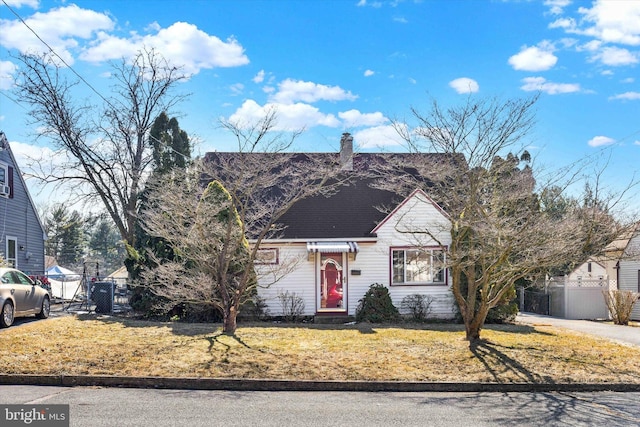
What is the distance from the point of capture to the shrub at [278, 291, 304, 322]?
17953 mm

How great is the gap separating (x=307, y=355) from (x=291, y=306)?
24.7 ft

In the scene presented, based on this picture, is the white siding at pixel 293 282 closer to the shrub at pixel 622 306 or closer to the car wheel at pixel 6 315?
the car wheel at pixel 6 315

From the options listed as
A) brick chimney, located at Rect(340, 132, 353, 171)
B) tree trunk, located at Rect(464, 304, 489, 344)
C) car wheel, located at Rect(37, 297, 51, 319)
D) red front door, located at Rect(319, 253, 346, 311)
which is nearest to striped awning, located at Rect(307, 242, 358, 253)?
red front door, located at Rect(319, 253, 346, 311)

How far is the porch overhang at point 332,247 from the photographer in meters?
17.8

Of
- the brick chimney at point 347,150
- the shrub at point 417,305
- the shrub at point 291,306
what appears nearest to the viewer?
the shrub at point 291,306

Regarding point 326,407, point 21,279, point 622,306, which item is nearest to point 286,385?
point 326,407

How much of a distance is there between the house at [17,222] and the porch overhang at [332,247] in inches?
468

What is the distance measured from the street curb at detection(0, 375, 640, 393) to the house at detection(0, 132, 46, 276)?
13.5 metres

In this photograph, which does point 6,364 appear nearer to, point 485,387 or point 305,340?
point 305,340

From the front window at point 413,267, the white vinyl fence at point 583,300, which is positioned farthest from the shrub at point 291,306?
the white vinyl fence at point 583,300

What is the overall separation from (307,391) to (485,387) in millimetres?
3176

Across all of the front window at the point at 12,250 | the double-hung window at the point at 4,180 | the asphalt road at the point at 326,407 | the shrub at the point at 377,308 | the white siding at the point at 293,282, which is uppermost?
the double-hung window at the point at 4,180

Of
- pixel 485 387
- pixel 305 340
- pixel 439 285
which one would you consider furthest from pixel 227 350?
pixel 439 285

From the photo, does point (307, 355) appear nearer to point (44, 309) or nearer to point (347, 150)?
point (44, 309)
